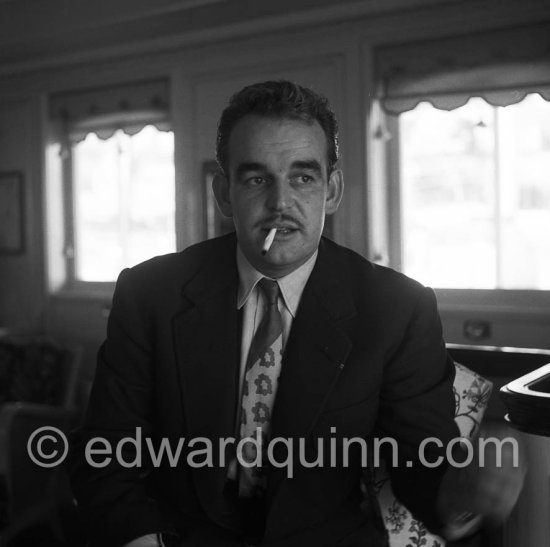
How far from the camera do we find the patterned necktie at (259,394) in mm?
1473

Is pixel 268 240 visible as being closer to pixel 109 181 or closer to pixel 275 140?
pixel 275 140

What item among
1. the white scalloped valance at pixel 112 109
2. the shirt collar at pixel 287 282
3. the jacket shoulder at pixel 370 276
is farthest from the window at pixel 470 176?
the shirt collar at pixel 287 282

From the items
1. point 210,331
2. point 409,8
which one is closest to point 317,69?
point 409,8

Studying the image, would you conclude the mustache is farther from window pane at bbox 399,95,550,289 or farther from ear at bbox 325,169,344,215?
window pane at bbox 399,95,550,289

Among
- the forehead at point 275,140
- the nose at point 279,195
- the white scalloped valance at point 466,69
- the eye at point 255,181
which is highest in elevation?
the white scalloped valance at point 466,69

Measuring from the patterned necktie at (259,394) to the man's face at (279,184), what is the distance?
0.17 metres

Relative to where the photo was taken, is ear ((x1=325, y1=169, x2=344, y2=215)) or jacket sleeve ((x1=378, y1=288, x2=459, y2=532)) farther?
ear ((x1=325, y1=169, x2=344, y2=215))

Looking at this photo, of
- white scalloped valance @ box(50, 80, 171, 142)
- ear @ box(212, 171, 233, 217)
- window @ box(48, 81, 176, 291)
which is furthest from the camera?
window @ box(48, 81, 176, 291)

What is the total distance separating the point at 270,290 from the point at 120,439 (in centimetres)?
45

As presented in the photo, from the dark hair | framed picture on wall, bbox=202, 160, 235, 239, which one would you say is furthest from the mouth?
framed picture on wall, bbox=202, 160, 235, 239

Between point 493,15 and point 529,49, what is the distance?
25 cm

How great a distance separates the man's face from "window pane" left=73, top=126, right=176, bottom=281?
3334mm

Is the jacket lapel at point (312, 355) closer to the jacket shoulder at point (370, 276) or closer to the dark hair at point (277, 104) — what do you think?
the jacket shoulder at point (370, 276)

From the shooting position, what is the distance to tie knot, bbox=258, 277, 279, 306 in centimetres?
154
